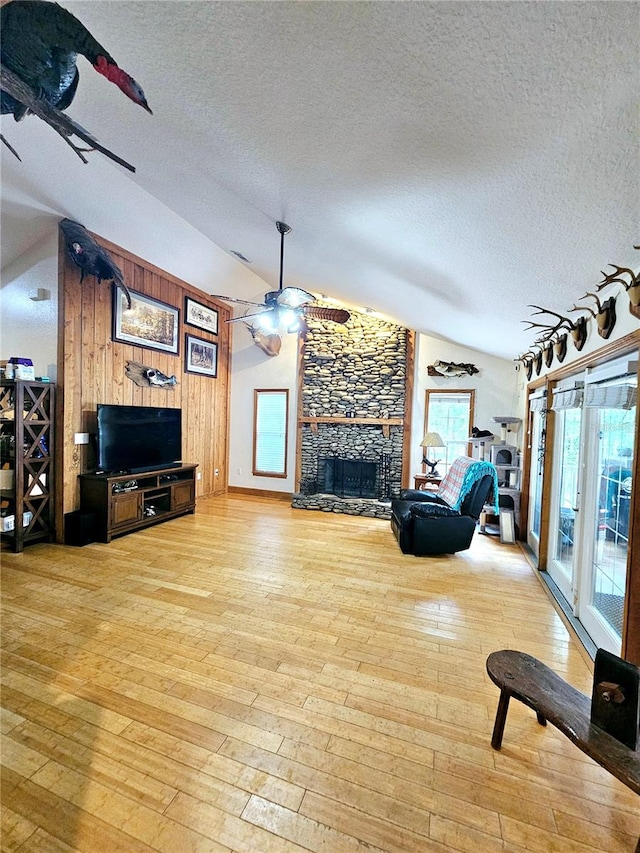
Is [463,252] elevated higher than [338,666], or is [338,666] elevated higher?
[463,252]

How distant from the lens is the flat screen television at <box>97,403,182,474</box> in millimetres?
4438

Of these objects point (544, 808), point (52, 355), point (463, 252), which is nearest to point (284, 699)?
point (544, 808)

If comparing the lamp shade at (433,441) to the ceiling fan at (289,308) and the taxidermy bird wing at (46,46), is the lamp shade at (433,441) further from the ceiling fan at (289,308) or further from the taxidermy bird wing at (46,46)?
the taxidermy bird wing at (46,46)

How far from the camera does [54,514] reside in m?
4.21

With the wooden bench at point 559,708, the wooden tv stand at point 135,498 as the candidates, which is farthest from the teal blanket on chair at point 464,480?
the wooden tv stand at point 135,498

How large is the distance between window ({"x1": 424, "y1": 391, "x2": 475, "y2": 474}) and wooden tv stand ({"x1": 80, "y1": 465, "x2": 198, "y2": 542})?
4139 mm

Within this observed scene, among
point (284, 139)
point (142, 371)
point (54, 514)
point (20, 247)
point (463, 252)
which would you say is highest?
point (20, 247)

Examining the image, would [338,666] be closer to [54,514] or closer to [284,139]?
[284,139]

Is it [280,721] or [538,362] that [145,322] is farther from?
[538,362]

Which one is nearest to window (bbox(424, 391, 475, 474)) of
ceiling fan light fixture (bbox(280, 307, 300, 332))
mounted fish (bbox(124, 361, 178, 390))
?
ceiling fan light fixture (bbox(280, 307, 300, 332))

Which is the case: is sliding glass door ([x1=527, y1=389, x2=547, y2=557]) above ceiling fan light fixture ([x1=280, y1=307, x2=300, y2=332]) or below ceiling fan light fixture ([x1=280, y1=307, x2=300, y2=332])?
below

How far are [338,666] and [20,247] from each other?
5.63m

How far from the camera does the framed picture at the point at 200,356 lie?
244 inches

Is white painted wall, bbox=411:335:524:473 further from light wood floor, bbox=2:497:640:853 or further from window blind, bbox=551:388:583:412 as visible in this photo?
light wood floor, bbox=2:497:640:853
